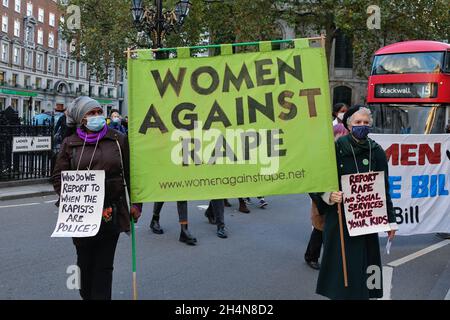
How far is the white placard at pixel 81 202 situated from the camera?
3719 millimetres

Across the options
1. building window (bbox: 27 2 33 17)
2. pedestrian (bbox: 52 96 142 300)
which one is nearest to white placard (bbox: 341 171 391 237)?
pedestrian (bbox: 52 96 142 300)

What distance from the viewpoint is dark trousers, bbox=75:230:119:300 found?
379cm

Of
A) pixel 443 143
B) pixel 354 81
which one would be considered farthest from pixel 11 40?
pixel 443 143

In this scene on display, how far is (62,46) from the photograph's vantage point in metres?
74.5

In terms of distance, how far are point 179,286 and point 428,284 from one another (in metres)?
2.55

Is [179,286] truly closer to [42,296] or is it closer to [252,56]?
[42,296]

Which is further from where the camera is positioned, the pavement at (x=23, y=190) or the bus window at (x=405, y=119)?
the bus window at (x=405, y=119)

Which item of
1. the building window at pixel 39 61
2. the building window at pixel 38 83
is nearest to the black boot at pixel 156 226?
the building window at pixel 38 83

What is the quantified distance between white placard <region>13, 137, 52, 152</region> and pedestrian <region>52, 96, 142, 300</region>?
880 centimetres

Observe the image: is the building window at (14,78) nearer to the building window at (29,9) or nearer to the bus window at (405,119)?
the building window at (29,9)

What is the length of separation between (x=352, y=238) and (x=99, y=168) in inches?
77.3

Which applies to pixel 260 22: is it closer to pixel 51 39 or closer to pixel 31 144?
pixel 31 144

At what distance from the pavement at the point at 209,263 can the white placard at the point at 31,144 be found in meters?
3.54
